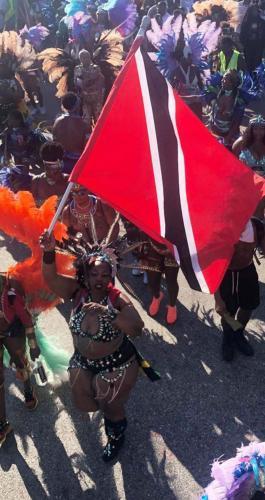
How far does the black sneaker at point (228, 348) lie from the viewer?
4.79m

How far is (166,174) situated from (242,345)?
251 cm

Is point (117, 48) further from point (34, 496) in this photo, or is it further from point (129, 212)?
point (34, 496)

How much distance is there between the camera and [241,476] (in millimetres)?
2238

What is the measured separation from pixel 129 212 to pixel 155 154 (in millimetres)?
422

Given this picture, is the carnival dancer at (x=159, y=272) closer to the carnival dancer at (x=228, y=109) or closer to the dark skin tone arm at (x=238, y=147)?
the dark skin tone arm at (x=238, y=147)

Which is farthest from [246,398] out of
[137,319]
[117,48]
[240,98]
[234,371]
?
[117,48]

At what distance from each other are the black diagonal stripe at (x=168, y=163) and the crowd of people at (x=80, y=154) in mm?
389

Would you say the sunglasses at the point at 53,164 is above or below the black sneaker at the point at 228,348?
above

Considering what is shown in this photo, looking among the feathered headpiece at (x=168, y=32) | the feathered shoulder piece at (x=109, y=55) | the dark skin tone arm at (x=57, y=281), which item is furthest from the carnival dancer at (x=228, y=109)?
the dark skin tone arm at (x=57, y=281)

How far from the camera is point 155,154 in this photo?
3.05m

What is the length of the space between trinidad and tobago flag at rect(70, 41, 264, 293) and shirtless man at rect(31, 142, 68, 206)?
8.92 feet

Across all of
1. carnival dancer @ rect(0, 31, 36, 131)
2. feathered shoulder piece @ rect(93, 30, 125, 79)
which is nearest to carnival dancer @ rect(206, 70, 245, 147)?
feathered shoulder piece @ rect(93, 30, 125, 79)

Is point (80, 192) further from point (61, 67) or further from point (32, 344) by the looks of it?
point (61, 67)

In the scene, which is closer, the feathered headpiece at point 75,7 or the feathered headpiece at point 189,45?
the feathered headpiece at point 189,45
